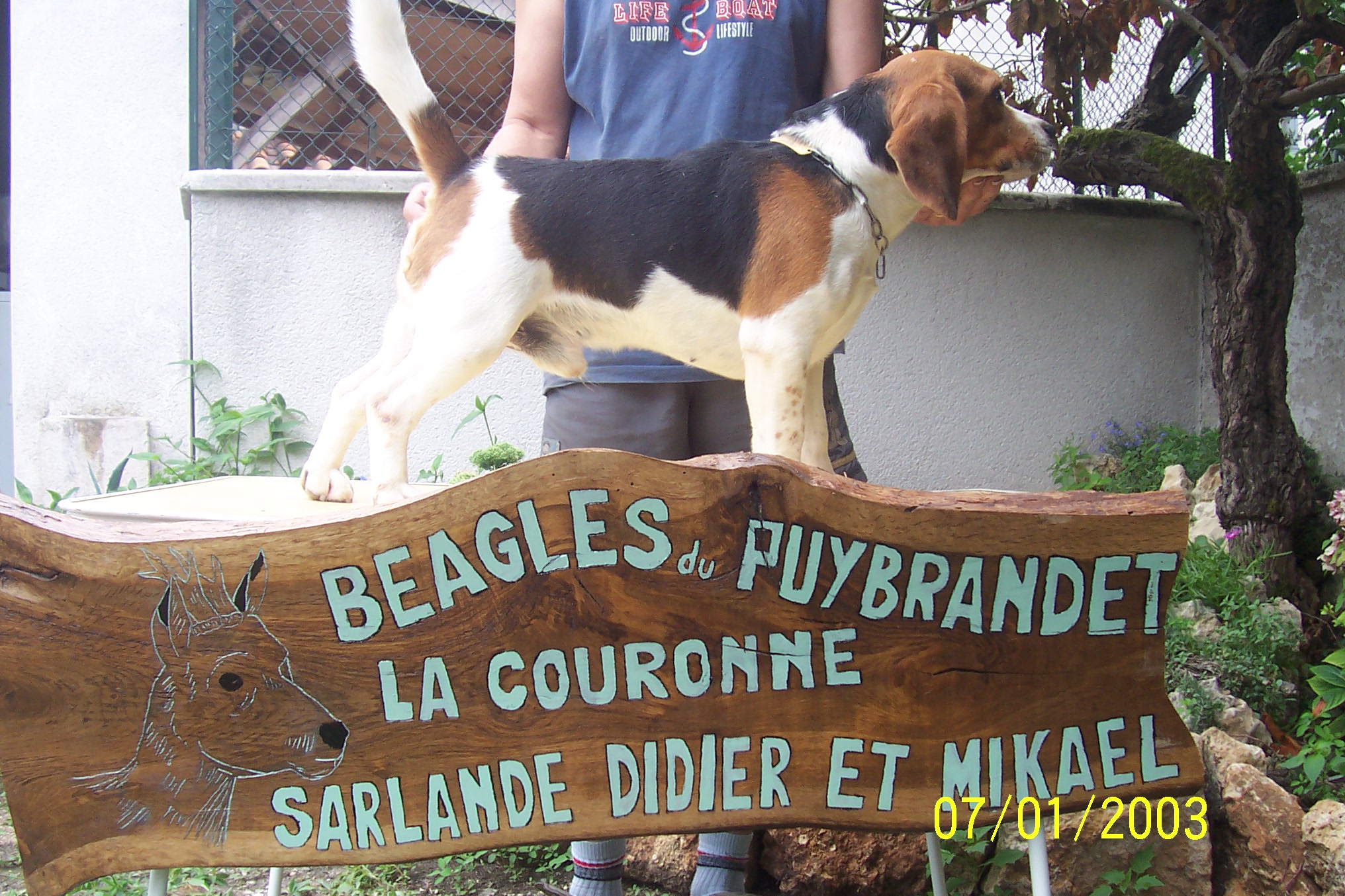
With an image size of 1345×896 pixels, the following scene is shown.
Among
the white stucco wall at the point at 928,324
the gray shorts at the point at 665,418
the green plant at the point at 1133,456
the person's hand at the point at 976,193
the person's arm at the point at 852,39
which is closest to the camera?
the person's hand at the point at 976,193

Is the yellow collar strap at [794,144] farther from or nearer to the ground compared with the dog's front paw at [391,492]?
farther from the ground

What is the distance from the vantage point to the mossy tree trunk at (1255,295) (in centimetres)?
327

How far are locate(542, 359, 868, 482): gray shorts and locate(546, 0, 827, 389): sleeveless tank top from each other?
1.44 ft

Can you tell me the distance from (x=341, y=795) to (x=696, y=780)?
427 mm

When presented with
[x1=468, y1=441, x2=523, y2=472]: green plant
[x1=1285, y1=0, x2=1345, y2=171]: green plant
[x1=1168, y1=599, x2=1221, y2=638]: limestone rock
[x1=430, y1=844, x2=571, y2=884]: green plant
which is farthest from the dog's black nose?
[x1=1285, y1=0, x2=1345, y2=171]: green plant

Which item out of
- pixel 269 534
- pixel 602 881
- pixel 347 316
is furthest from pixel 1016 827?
pixel 347 316

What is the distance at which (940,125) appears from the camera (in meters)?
1.29

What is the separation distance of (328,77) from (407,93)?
10.3 feet

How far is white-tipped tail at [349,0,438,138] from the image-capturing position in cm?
142

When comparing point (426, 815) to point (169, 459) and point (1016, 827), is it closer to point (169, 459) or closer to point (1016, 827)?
point (1016, 827)

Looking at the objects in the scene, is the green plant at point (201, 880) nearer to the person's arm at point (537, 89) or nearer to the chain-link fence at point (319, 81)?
the person's arm at point (537, 89)

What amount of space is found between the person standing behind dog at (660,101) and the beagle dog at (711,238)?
0.18 m

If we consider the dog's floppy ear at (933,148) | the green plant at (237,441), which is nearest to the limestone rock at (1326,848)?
the dog's floppy ear at (933,148)

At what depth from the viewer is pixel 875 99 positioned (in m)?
1.37
